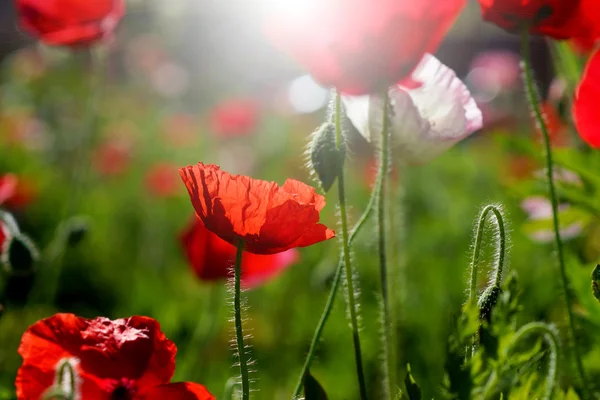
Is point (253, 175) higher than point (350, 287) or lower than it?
higher

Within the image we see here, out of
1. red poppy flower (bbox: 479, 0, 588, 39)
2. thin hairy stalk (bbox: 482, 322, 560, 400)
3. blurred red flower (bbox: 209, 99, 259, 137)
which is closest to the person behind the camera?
thin hairy stalk (bbox: 482, 322, 560, 400)

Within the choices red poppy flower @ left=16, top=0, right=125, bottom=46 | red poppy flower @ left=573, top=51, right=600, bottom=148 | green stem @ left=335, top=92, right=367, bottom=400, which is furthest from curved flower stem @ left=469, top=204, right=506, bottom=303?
red poppy flower @ left=16, top=0, right=125, bottom=46

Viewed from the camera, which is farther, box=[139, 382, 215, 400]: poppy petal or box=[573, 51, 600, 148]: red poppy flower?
box=[573, 51, 600, 148]: red poppy flower

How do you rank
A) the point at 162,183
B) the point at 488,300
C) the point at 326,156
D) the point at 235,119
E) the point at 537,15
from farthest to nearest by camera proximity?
the point at 235,119
the point at 162,183
the point at 537,15
the point at 326,156
the point at 488,300

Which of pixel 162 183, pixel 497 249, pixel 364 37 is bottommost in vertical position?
pixel 497 249

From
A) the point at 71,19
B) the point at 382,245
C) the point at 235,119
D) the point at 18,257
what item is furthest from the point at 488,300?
the point at 235,119

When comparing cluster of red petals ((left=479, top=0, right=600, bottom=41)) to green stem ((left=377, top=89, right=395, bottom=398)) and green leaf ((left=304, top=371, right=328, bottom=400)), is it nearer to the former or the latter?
green stem ((left=377, top=89, right=395, bottom=398))

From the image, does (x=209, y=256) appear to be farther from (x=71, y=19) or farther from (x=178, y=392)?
(x=178, y=392)
